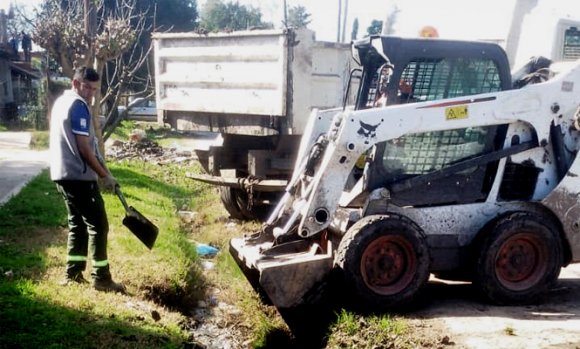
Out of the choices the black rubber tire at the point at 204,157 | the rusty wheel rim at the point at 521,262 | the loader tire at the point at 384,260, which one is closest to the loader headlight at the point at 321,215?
the loader tire at the point at 384,260

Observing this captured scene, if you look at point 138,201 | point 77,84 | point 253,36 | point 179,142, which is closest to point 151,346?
point 77,84

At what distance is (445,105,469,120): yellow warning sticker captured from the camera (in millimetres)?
4926

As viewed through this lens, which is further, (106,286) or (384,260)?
(106,286)

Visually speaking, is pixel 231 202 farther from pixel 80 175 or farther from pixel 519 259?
pixel 519 259

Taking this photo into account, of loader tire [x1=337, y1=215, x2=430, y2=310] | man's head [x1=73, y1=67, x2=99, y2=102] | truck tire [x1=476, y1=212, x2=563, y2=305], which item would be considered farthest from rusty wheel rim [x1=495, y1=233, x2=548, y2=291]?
man's head [x1=73, y1=67, x2=99, y2=102]

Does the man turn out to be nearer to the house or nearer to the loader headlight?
the loader headlight

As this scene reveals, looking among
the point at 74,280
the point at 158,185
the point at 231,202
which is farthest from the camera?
the point at 158,185

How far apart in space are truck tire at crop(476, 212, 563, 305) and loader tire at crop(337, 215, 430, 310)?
53cm

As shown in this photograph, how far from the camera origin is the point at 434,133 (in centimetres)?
510

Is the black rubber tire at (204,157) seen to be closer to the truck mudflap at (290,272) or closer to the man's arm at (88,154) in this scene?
the man's arm at (88,154)

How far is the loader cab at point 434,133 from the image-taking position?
16.6 feet

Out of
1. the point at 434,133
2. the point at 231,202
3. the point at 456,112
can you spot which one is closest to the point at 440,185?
the point at 434,133

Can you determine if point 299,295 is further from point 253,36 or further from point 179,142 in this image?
point 179,142

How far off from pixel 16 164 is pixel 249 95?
6.74 meters
